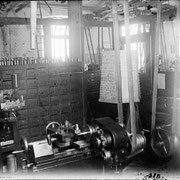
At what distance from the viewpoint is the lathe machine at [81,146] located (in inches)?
80.0

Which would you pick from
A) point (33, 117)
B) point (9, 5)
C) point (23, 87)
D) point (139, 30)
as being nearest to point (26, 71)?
point (23, 87)

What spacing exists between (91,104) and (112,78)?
117 centimetres

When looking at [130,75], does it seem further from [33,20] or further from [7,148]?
[7,148]

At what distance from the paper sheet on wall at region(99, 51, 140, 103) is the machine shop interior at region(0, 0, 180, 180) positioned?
2 centimetres

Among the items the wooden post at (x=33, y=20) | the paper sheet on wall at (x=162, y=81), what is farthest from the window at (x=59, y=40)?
the wooden post at (x=33, y=20)

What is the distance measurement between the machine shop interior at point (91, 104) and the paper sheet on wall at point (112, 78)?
0.02 m

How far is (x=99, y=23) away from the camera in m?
4.89

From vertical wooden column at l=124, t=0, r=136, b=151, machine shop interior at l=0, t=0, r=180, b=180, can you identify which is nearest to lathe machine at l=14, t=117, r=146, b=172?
machine shop interior at l=0, t=0, r=180, b=180

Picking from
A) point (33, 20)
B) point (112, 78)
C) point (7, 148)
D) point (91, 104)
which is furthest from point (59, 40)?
point (33, 20)

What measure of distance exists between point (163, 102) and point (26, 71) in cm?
239

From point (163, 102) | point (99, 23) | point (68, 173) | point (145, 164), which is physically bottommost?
point (145, 164)

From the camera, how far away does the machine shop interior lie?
2.08 metres

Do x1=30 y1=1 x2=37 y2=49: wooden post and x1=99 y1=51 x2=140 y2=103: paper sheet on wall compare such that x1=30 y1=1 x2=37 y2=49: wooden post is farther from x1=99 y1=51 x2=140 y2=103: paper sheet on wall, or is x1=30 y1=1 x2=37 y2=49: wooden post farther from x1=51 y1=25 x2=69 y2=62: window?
x1=51 y1=25 x2=69 y2=62: window

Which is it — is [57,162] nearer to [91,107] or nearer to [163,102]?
[163,102]
